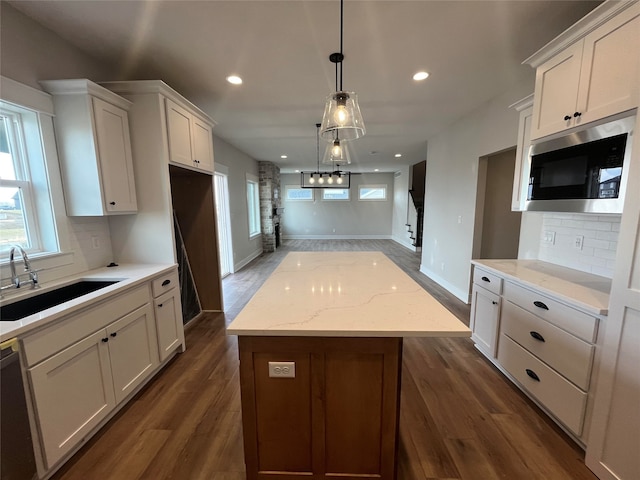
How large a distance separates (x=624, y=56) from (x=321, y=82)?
2178mm

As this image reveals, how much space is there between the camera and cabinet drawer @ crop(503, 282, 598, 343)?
1.46 m

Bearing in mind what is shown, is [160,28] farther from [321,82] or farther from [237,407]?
[237,407]

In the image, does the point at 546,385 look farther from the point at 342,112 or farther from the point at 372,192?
the point at 372,192

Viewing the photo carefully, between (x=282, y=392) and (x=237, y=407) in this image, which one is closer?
(x=282, y=392)

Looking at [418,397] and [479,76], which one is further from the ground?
[479,76]

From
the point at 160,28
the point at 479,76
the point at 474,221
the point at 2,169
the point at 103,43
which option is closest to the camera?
the point at 2,169

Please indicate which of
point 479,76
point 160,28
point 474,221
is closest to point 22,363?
point 160,28

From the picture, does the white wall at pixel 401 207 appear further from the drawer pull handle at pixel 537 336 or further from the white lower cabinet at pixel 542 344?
the drawer pull handle at pixel 537 336

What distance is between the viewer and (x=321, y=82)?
271 centimetres

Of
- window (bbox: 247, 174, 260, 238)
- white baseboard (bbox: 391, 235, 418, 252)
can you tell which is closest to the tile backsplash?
white baseboard (bbox: 391, 235, 418, 252)

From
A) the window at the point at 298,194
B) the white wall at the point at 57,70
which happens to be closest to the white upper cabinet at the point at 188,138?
the white wall at the point at 57,70

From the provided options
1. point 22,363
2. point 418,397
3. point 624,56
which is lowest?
point 418,397

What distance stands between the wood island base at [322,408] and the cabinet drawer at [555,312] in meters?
1.16

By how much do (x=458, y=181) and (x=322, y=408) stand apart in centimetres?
387
